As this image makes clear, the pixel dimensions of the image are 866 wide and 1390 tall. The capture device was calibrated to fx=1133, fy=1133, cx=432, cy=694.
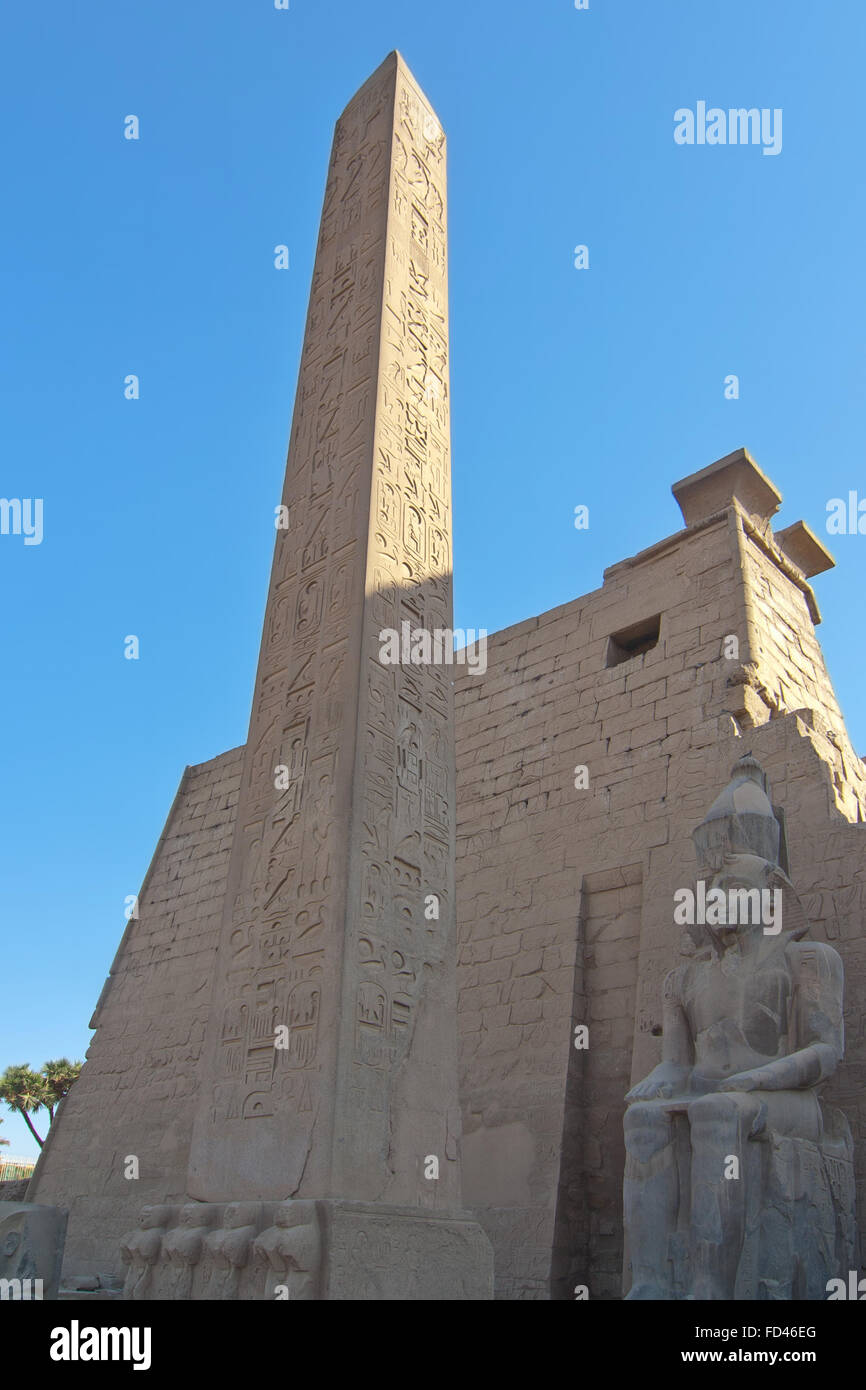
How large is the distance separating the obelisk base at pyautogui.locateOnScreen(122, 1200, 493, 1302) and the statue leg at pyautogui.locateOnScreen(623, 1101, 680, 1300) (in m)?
0.63

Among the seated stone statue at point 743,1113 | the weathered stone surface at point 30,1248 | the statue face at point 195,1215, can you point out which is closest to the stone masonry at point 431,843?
the statue face at point 195,1215

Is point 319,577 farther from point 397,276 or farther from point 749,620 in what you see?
point 749,620

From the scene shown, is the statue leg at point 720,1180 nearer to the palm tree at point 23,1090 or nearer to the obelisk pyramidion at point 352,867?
the obelisk pyramidion at point 352,867

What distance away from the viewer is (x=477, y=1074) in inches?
282

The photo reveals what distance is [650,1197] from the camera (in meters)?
3.98

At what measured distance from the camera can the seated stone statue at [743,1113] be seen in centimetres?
371

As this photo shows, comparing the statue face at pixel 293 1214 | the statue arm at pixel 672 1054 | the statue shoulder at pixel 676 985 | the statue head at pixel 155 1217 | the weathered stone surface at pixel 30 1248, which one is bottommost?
the weathered stone surface at pixel 30 1248

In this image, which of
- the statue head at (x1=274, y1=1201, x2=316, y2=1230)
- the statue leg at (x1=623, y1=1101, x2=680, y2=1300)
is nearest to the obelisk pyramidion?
the statue head at (x1=274, y1=1201, x2=316, y2=1230)

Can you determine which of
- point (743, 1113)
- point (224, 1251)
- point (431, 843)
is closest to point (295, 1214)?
point (224, 1251)

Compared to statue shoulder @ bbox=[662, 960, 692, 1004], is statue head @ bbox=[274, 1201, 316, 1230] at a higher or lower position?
lower

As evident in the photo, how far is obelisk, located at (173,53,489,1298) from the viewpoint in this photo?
130 inches

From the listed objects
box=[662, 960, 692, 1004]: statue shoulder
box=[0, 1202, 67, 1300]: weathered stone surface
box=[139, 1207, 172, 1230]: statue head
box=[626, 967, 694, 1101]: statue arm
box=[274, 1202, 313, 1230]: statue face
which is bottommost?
box=[0, 1202, 67, 1300]: weathered stone surface

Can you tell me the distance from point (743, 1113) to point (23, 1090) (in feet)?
65.2

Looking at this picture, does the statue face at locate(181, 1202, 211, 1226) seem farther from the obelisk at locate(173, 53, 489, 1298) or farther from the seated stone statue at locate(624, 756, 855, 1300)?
the seated stone statue at locate(624, 756, 855, 1300)
